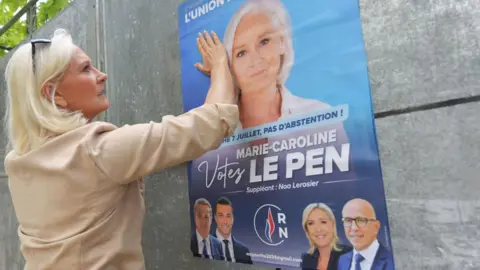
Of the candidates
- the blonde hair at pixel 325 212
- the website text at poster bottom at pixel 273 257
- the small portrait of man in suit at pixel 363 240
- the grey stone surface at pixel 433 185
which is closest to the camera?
the grey stone surface at pixel 433 185

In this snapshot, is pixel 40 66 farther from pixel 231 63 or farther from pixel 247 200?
pixel 247 200

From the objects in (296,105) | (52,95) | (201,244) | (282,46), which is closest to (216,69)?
(282,46)

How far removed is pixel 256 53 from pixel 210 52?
11.6 inches

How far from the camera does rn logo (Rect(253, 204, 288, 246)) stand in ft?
A: 5.92

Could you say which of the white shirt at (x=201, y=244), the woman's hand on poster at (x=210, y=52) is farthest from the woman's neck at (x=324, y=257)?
the woman's hand on poster at (x=210, y=52)

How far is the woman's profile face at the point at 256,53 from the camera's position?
1.89m

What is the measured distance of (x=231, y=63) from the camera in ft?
6.80

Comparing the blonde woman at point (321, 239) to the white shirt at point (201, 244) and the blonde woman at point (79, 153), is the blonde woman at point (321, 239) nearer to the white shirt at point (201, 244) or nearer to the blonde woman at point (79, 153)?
the blonde woman at point (79, 153)

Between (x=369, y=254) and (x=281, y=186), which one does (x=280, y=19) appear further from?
(x=369, y=254)

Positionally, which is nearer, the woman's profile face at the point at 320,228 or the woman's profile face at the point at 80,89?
the woman's profile face at the point at 320,228

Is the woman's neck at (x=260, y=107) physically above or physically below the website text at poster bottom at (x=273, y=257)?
above

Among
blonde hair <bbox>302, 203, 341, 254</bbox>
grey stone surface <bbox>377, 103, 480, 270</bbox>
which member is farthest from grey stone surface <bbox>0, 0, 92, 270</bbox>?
grey stone surface <bbox>377, 103, 480, 270</bbox>

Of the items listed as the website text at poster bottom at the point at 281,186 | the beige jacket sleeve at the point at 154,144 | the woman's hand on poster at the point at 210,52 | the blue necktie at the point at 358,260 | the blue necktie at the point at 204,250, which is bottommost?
the blue necktie at the point at 358,260

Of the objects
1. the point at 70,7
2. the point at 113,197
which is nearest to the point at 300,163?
the point at 113,197
